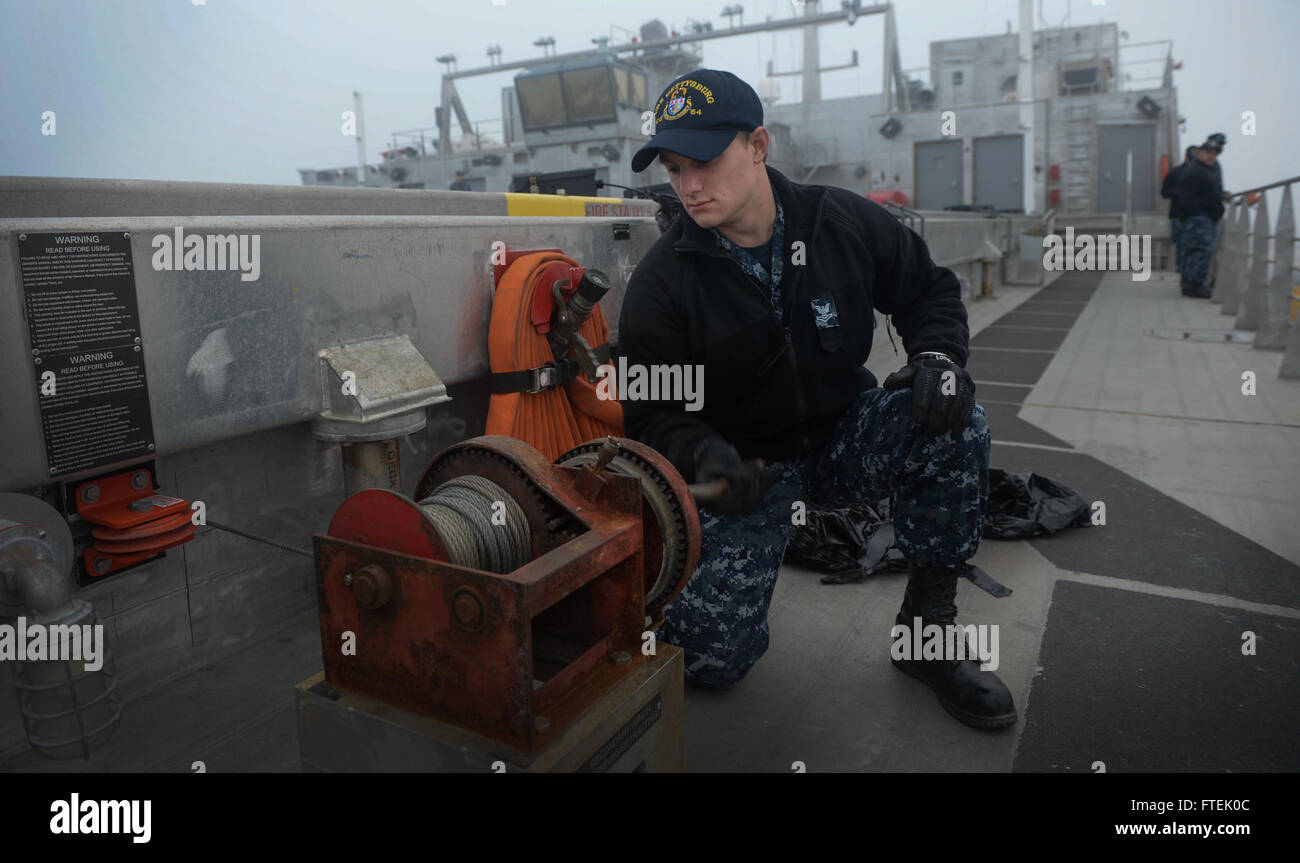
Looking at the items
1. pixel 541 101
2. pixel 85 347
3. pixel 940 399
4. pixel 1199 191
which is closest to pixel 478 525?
pixel 85 347

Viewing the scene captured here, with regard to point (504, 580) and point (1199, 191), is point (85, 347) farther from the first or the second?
point (1199, 191)

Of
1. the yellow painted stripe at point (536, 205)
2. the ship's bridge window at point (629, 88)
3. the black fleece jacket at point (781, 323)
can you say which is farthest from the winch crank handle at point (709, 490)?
the ship's bridge window at point (629, 88)

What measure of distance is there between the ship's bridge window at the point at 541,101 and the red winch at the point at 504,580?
22.5 metres

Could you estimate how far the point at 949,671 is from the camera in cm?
258

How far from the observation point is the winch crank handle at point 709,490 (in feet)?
7.17

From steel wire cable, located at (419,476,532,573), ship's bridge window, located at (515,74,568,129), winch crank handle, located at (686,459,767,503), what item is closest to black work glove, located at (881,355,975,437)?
winch crank handle, located at (686,459,767,503)

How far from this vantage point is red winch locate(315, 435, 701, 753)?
5.42ft

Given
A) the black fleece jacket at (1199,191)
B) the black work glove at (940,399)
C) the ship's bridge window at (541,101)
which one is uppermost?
the ship's bridge window at (541,101)

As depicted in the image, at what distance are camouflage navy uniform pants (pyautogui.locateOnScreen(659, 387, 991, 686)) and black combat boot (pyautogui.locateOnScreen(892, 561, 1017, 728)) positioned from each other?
89mm

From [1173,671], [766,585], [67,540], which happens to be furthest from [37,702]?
[1173,671]

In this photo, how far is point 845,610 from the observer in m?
3.28

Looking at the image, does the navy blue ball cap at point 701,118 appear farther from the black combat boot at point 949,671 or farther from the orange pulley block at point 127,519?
the orange pulley block at point 127,519

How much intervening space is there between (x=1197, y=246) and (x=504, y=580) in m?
15.0
